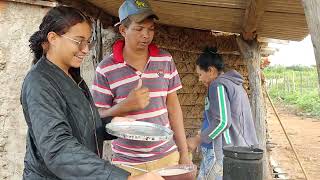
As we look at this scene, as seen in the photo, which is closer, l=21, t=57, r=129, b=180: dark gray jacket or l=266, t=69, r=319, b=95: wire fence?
l=21, t=57, r=129, b=180: dark gray jacket

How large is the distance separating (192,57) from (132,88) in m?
2.99

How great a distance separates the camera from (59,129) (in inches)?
60.2

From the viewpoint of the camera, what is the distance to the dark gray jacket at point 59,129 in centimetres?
150

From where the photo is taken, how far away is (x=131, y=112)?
2.68 m

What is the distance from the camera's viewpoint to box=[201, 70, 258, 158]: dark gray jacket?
3436mm

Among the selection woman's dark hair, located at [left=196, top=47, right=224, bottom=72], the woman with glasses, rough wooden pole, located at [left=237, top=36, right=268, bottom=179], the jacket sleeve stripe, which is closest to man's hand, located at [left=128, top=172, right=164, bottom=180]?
the woman with glasses

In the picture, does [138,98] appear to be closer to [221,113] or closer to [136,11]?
[136,11]

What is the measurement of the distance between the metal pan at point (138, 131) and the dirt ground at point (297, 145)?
5.60 m

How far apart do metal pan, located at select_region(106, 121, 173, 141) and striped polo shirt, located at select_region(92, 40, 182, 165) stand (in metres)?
0.53

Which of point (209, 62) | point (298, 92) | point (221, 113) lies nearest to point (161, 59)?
point (221, 113)

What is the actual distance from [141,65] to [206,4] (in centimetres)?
108

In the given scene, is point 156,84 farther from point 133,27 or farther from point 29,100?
point 29,100

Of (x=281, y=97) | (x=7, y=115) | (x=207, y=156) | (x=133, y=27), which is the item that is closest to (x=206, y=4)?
(x=133, y=27)

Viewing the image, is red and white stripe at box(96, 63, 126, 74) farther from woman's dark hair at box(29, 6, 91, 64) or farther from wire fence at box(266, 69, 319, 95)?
wire fence at box(266, 69, 319, 95)
